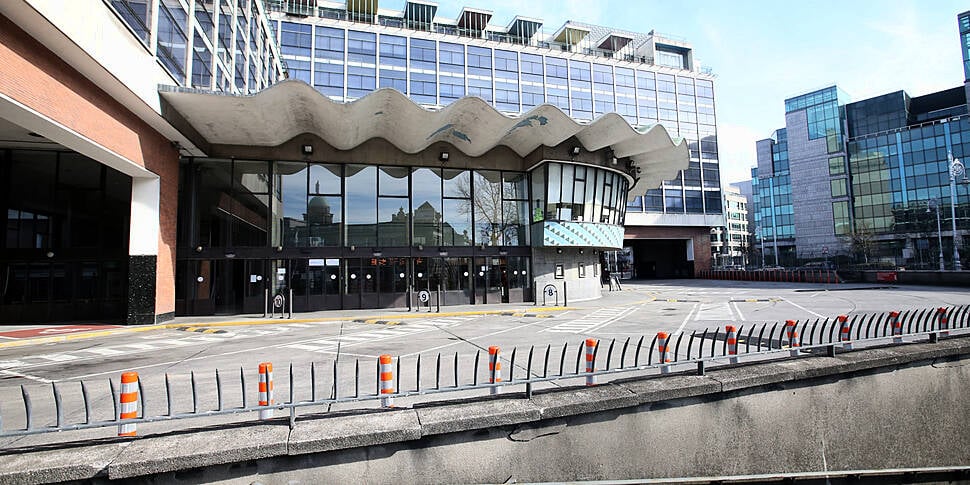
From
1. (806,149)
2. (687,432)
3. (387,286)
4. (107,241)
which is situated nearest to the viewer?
(687,432)

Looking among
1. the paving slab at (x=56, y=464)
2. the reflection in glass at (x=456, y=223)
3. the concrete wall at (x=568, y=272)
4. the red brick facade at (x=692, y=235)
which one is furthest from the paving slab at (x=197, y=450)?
the red brick facade at (x=692, y=235)

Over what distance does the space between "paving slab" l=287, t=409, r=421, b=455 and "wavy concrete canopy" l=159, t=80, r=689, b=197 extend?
541 inches

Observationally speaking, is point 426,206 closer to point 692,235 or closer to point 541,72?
point 541,72

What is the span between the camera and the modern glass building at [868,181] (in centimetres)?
5806

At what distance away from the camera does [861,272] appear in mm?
36562

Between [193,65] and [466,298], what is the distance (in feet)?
51.3

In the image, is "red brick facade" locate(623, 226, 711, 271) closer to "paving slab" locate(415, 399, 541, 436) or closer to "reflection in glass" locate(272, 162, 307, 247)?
"reflection in glass" locate(272, 162, 307, 247)

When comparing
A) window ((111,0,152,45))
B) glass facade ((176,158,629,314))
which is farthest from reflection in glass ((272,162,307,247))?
window ((111,0,152,45))

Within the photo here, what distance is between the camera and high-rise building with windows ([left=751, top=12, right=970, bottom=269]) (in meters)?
58.0

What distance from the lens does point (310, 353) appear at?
10.2 m

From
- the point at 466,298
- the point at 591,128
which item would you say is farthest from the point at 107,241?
the point at 591,128

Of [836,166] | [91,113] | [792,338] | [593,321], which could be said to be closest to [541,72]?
[593,321]

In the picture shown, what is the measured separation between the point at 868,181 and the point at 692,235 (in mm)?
37001

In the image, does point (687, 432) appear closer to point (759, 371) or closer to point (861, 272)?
point (759, 371)
